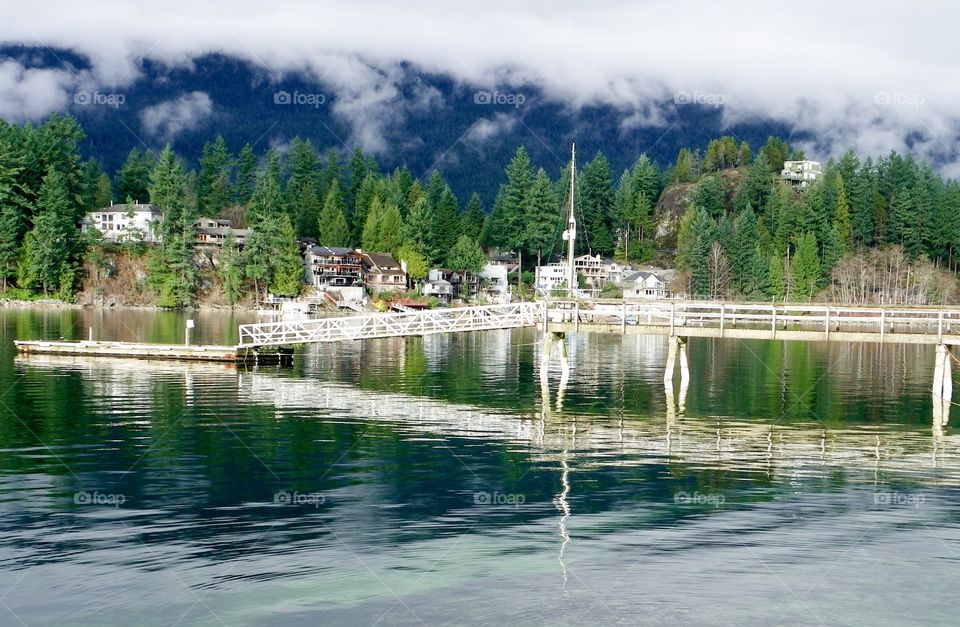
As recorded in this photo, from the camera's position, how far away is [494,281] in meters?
158

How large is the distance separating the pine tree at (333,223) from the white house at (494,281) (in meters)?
23.8

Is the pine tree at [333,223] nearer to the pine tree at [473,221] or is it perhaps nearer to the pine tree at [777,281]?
the pine tree at [473,221]

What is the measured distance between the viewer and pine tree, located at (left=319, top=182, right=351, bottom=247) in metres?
158

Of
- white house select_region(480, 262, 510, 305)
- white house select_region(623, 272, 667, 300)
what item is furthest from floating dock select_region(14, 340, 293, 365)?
white house select_region(623, 272, 667, 300)

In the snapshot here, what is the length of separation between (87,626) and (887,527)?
17399 millimetres

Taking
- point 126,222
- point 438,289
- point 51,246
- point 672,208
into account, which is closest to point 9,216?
point 51,246

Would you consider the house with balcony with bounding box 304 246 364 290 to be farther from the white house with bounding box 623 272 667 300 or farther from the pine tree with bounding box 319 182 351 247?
the white house with bounding box 623 272 667 300

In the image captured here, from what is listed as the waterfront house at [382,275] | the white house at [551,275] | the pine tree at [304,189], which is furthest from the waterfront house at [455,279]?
the pine tree at [304,189]

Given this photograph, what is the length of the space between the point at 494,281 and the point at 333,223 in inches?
1141

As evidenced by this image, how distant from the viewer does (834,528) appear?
22.0 metres

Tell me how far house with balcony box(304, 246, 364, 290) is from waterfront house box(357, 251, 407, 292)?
46.1 inches

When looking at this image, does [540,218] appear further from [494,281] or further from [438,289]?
[438,289]

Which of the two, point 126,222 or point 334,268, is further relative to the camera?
point 126,222

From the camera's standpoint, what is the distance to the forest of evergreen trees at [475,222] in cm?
13088
